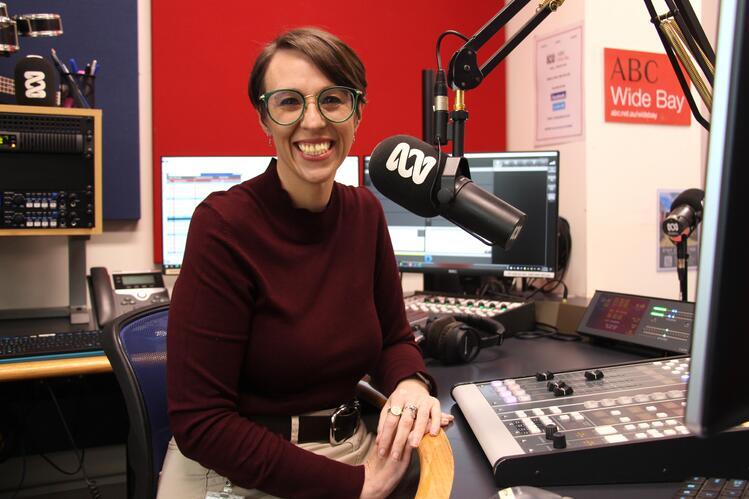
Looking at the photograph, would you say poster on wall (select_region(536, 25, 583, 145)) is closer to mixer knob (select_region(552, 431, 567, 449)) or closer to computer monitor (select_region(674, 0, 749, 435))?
mixer knob (select_region(552, 431, 567, 449))

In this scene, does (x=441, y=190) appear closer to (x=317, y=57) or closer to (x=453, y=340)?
(x=317, y=57)

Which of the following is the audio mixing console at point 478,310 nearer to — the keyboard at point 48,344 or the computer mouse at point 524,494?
the keyboard at point 48,344

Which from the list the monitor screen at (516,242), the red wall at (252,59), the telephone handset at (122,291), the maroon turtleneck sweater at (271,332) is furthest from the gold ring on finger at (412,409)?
the red wall at (252,59)

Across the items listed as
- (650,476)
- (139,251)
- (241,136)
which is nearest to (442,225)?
(241,136)

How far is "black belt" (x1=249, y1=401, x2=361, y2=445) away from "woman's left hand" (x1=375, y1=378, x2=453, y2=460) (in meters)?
0.11

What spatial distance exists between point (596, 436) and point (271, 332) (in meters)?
0.52

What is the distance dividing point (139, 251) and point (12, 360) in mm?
831

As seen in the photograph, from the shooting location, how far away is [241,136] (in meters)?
2.39

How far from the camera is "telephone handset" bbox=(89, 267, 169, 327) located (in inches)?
71.6

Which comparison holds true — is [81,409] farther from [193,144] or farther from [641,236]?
[641,236]

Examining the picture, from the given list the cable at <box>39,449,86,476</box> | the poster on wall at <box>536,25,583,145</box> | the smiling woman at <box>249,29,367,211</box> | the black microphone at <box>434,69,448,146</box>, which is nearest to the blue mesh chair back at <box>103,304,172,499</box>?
the smiling woman at <box>249,29,367,211</box>

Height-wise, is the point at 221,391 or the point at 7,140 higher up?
the point at 7,140

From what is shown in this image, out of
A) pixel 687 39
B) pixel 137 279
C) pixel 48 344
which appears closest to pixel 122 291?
pixel 137 279

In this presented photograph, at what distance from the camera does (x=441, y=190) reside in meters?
0.80
